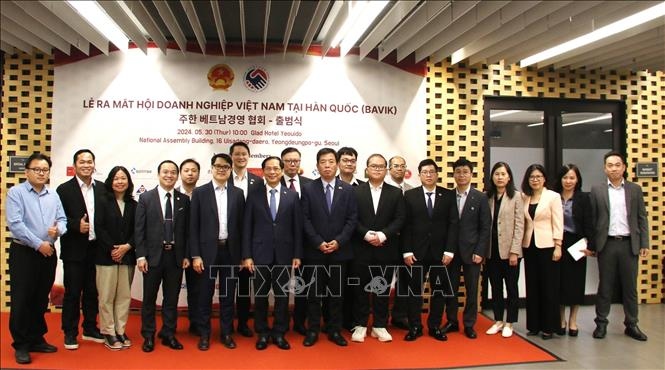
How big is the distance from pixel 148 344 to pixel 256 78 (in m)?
2.91

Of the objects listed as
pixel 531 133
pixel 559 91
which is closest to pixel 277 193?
pixel 531 133

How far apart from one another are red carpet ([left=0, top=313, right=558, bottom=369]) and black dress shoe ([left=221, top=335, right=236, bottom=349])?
0.16ft

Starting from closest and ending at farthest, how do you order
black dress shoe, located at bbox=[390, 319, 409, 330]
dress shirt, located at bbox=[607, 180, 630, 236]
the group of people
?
the group of people, dress shirt, located at bbox=[607, 180, 630, 236], black dress shoe, located at bbox=[390, 319, 409, 330]

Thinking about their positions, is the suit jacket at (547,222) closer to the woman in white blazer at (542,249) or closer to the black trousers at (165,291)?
the woman in white blazer at (542,249)

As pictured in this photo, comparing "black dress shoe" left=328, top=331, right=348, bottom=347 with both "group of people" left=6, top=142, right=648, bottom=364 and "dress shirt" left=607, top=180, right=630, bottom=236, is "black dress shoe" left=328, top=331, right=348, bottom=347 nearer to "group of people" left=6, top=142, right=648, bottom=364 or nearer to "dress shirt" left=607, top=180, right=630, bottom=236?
"group of people" left=6, top=142, right=648, bottom=364

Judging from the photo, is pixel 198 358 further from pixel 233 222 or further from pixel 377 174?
pixel 377 174

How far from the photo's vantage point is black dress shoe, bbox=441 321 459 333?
14.8ft

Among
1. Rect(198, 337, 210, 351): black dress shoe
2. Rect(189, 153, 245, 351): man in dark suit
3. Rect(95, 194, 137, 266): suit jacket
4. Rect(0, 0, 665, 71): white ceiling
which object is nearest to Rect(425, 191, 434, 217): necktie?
Rect(0, 0, 665, 71): white ceiling

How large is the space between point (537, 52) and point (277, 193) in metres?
3.19

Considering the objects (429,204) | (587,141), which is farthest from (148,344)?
(587,141)

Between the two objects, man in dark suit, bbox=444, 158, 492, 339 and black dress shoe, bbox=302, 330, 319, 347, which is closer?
black dress shoe, bbox=302, 330, 319, 347

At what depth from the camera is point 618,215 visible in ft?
15.0

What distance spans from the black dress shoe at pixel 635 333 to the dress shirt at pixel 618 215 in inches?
35.3

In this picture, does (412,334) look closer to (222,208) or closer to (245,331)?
(245,331)
